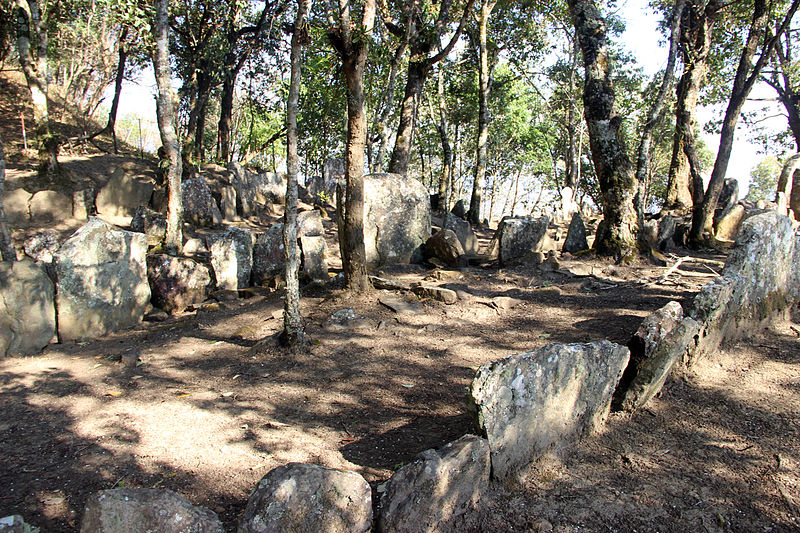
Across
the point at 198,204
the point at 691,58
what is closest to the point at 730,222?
the point at 691,58

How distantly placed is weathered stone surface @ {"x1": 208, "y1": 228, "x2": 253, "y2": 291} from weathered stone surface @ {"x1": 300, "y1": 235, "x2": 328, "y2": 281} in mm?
975

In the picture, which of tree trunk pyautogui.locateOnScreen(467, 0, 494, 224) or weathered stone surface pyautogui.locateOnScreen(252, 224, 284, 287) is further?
tree trunk pyautogui.locateOnScreen(467, 0, 494, 224)

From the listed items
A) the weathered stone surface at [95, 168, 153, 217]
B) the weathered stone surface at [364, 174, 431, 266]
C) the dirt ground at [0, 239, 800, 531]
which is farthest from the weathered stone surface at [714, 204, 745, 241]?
the weathered stone surface at [95, 168, 153, 217]

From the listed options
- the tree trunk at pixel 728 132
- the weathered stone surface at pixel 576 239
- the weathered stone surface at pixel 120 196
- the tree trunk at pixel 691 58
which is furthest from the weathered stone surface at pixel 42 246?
the tree trunk at pixel 691 58

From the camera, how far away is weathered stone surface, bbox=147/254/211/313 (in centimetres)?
727

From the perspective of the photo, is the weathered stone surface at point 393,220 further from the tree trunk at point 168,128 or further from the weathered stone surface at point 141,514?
the weathered stone surface at point 141,514

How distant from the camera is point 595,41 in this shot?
27.0 feet

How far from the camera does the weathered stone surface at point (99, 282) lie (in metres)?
6.05

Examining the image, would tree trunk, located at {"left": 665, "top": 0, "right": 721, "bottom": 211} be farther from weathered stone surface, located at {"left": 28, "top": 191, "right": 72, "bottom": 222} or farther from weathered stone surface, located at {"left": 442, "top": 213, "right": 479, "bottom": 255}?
weathered stone surface, located at {"left": 28, "top": 191, "right": 72, "bottom": 222}

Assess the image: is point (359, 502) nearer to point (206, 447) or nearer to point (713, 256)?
point (206, 447)

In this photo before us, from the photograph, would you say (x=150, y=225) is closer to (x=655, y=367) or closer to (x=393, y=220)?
(x=393, y=220)

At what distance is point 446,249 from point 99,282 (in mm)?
5168

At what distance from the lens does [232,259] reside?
8219 mm

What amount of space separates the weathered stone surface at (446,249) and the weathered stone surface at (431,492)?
598cm
